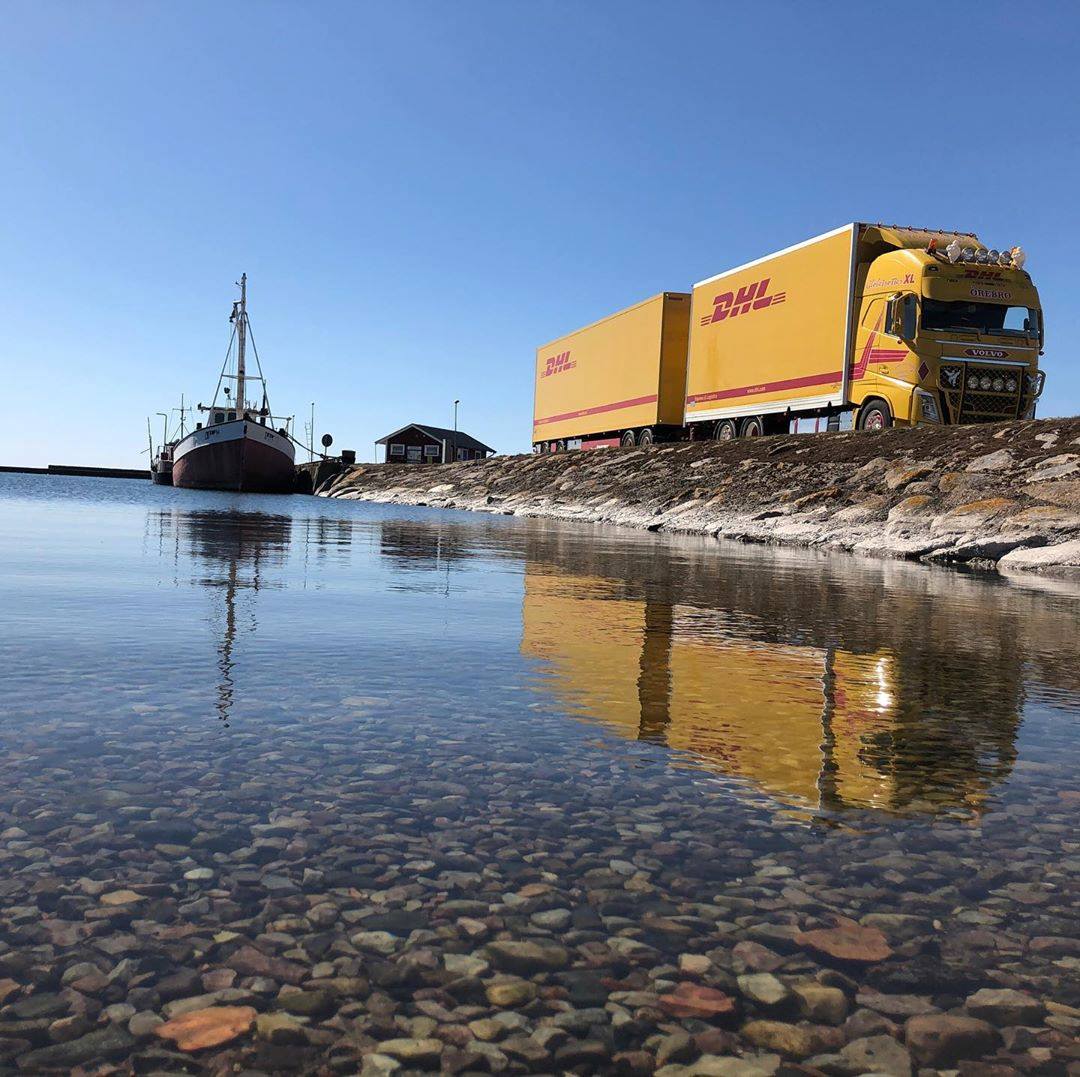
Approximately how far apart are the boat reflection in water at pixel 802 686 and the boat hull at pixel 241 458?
183 ft

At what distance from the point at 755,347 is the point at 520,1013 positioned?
26594 millimetres

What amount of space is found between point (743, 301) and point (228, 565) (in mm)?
20521

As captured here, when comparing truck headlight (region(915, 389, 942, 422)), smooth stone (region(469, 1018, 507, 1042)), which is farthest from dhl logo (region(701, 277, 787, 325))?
smooth stone (region(469, 1018, 507, 1042))

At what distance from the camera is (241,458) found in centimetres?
6178

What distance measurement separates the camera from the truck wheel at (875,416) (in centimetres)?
2198

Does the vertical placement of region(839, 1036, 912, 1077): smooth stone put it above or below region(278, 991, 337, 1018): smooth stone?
below

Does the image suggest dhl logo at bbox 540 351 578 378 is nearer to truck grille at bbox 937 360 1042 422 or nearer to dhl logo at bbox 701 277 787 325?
dhl logo at bbox 701 277 787 325

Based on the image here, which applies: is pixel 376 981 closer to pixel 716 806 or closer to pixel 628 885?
pixel 628 885

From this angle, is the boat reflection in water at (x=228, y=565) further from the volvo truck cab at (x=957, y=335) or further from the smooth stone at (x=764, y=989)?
the volvo truck cab at (x=957, y=335)

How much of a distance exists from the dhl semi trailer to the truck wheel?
4 centimetres

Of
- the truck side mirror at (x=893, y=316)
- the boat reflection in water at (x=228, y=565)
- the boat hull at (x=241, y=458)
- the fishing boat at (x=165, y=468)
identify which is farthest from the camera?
the fishing boat at (x=165, y=468)

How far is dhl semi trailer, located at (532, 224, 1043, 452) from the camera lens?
813 inches

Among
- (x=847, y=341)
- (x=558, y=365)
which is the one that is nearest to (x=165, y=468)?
(x=558, y=365)

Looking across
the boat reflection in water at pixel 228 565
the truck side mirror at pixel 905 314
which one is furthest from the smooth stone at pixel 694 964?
the truck side mirror at pixel 905 314
